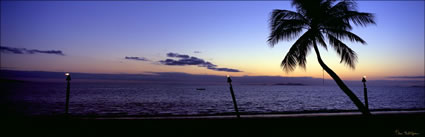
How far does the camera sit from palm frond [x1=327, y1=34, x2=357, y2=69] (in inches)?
403

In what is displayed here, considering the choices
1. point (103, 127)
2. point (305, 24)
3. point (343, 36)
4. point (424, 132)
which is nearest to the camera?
point (424, 132)

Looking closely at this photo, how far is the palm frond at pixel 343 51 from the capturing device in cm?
1023

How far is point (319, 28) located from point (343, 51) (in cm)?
147

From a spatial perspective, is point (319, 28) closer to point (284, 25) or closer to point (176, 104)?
point (284, 25)

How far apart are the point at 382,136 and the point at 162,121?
771 centimetres

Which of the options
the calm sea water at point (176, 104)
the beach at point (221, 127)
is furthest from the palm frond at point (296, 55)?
the calm sea water at point (176, 104)

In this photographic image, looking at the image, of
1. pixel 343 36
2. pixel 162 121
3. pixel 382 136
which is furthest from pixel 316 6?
pixel 162 121

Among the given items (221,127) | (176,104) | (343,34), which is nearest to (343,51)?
(343,34)

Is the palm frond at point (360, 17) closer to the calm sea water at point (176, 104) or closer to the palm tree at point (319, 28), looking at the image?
the palm tree at point (319, 28)

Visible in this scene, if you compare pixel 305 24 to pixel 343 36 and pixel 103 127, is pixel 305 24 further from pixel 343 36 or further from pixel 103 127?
pixel 103 127

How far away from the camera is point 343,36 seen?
10.3m

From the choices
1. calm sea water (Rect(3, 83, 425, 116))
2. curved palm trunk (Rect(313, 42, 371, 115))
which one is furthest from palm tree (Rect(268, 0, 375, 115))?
calm sea water (Rect(3, 83, 425, 116))

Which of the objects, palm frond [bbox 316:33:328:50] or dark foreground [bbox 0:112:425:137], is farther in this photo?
palm frond [bbox 316:33:328:50]

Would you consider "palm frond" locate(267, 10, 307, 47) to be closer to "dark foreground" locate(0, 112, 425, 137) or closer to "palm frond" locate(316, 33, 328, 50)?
"palm frond" locate(316, 33, 328, 50)
